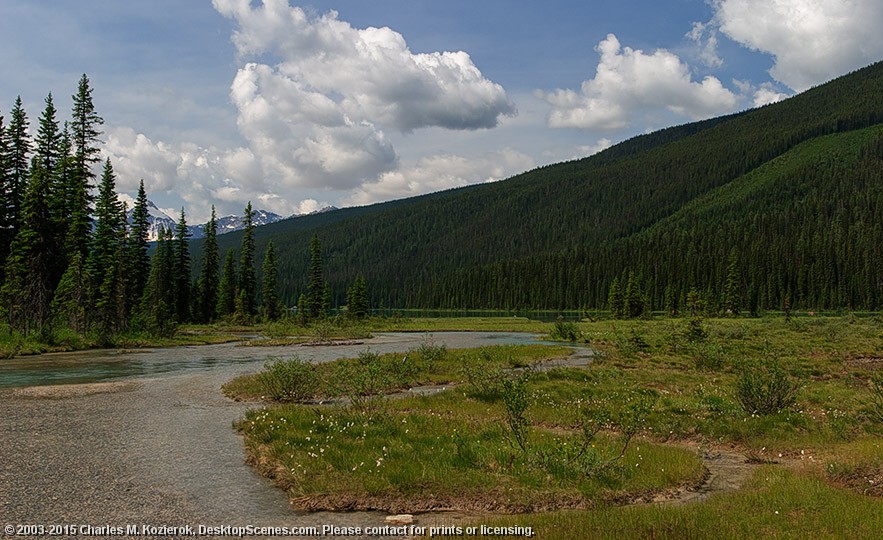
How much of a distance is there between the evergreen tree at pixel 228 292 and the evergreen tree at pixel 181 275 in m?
6.18

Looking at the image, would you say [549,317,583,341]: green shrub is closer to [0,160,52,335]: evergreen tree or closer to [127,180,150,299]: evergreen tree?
[0,160,52,335]: evergreen tree

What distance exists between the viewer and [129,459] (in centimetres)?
1419

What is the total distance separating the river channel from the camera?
10461 mm

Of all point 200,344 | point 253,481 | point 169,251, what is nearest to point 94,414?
point 253,481

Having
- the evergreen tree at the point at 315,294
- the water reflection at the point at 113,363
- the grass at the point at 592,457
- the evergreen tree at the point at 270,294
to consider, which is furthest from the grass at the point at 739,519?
the evergreen tree at the point at 270,294

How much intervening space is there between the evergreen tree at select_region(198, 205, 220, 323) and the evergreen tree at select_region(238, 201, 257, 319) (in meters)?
4.77

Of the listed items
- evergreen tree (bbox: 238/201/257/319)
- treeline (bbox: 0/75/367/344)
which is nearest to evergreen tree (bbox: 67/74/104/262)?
treeline (bbox: 0/75/367/344)

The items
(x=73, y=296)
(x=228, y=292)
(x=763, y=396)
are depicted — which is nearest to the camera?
(x=763, y=396)

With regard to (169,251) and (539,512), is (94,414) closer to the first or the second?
(539,512)

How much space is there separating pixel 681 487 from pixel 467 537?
5.79 m

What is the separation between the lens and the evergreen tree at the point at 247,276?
9894cm

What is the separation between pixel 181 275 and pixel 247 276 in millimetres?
12129

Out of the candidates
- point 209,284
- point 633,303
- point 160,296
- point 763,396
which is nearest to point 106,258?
point 160,296

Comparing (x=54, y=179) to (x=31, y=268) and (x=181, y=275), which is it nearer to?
(x=31, y=268)
